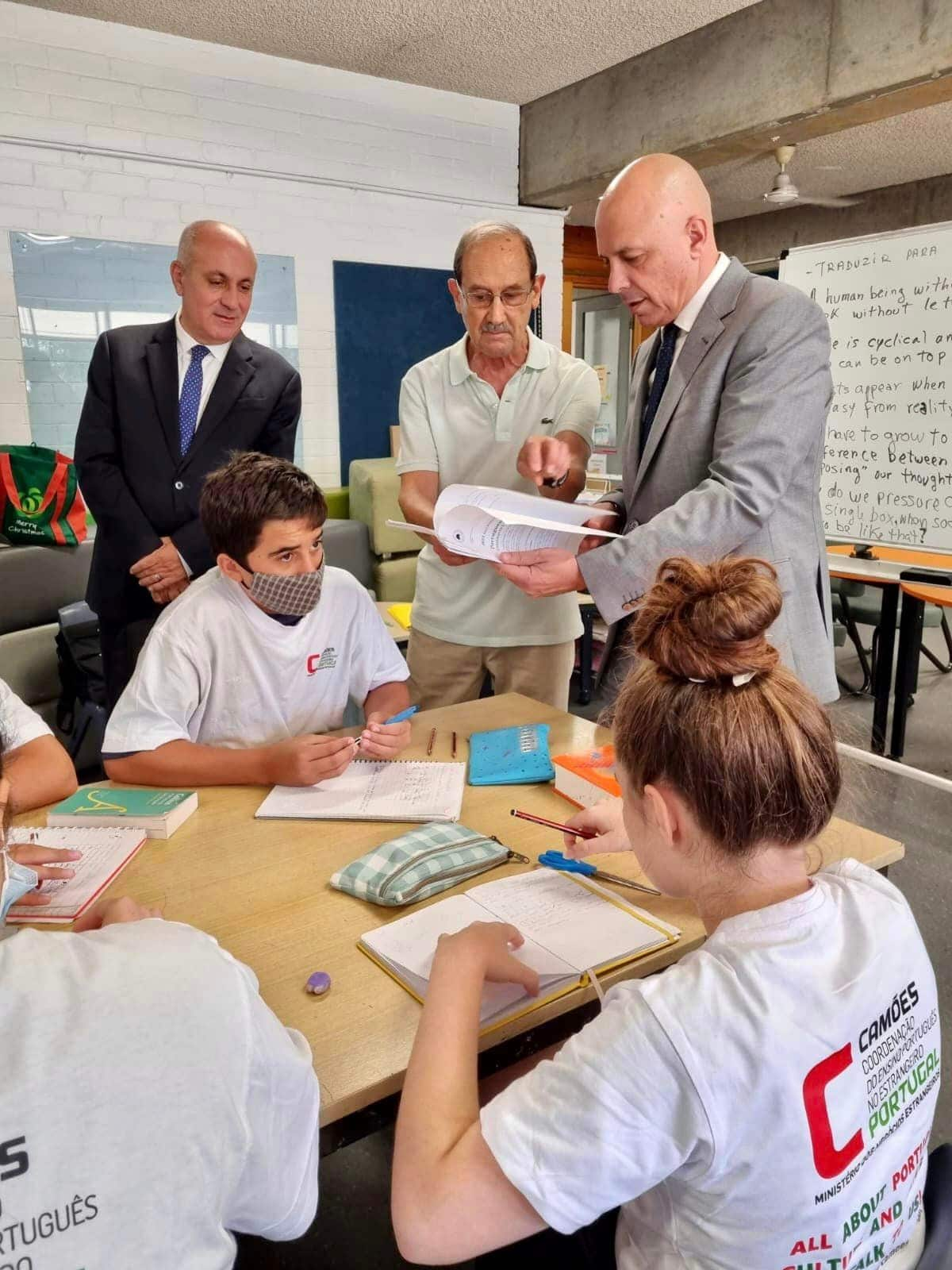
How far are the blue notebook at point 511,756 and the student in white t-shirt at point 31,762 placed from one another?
0.69 m

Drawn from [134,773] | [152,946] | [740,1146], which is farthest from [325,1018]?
[134,773]

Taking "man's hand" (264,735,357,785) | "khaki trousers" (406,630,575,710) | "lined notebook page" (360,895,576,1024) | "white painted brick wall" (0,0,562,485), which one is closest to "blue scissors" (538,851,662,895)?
"lined notebook page" (360,895,576,1024)

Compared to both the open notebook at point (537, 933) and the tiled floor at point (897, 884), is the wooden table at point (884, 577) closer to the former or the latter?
the tiled floor at point (897, 884)

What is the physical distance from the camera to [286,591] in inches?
68.7

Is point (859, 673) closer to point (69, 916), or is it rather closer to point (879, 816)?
point (879, 816)

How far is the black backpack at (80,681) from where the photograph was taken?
3.39m

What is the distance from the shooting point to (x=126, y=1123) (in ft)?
2.01

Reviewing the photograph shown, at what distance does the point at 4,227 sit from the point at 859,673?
4.83m

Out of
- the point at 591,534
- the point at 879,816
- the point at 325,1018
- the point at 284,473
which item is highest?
the point at 284,473

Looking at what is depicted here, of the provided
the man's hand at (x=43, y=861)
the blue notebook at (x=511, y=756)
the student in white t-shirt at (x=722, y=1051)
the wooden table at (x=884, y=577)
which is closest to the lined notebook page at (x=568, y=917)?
the student in white t-shirt at (x=722, y=1051)

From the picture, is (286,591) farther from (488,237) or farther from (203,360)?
(203,360)

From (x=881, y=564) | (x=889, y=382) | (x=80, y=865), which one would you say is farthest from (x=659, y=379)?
(x=881, y=564)

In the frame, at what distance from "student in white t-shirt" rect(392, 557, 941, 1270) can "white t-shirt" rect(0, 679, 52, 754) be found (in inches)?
39.5

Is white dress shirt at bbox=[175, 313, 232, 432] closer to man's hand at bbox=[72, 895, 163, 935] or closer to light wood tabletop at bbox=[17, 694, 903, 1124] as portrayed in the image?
light wood tabletop at bbox=[17, 694, 903, 1124]
